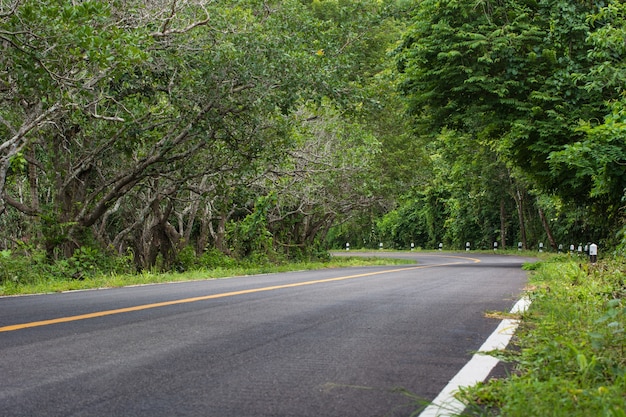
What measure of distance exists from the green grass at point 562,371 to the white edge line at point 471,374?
9cm

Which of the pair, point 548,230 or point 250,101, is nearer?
point 250,101

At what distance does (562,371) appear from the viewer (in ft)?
14.8

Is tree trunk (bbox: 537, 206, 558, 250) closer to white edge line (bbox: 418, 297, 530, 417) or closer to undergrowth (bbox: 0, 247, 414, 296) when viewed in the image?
undergrowth (bbox: 0, 247, 414, 296)

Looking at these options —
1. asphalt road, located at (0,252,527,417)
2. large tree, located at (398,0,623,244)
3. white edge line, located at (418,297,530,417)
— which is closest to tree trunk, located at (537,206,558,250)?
large tree, located at (398,0,623,244)

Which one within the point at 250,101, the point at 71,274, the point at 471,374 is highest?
the point at 250,101

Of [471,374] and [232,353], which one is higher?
[232,353]

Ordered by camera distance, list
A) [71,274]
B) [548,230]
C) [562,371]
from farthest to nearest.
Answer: [548,230]
[71,274]
[562,371]

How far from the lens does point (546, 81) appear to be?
17.2 m

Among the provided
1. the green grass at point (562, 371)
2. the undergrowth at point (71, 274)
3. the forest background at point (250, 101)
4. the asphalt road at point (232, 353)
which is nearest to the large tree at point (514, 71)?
the forest background at point (250, 101)

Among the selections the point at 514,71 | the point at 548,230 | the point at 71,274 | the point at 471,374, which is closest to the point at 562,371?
the point at 471,374

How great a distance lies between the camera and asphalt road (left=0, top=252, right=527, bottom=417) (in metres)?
3.92

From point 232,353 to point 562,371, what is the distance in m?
2.43

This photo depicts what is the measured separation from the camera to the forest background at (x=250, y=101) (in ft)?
39.5

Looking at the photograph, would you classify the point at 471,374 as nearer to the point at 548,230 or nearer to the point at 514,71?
the point at 514,71
